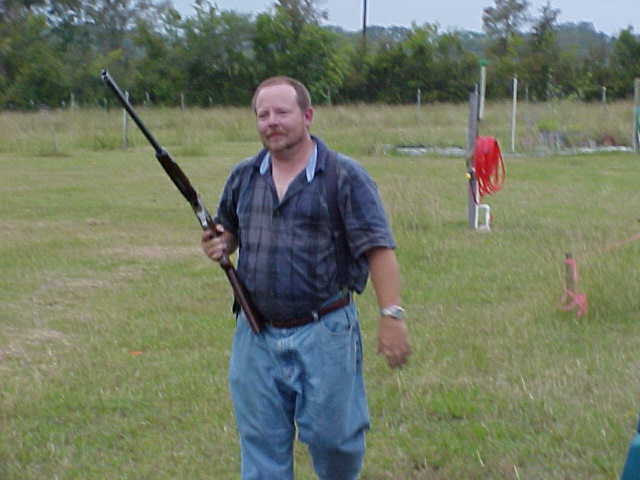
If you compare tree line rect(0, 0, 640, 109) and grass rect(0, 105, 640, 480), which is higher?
tree line rect(0, 0, 640, 109)

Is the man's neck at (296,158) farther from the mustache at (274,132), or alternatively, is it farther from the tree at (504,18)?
the tree at (504,18)

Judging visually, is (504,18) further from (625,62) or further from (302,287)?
(302,287)

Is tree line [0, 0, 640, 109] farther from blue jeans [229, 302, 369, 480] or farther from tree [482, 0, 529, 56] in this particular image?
blue jeans [229, 302, 369, 480]

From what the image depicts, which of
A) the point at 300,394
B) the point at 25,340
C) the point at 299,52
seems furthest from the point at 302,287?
the point at 299,52

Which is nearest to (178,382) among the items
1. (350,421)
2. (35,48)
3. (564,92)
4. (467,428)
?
(467,428)

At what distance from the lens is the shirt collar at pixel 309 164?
3.69m

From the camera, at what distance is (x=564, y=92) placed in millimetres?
42375

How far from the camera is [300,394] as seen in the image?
12.3 ft

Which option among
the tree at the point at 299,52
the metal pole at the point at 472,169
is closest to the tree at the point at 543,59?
the tree at the point at 299,52

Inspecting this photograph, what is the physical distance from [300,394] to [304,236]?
56cm

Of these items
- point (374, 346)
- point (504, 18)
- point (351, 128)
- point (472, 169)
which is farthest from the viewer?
point (504, 18)

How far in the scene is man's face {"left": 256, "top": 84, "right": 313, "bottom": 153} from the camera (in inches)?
143

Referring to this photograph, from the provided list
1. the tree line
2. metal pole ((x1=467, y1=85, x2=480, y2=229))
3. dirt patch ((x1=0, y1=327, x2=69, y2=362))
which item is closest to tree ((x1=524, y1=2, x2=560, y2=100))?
the tree line

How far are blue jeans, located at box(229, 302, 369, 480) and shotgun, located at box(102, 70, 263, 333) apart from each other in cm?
8
